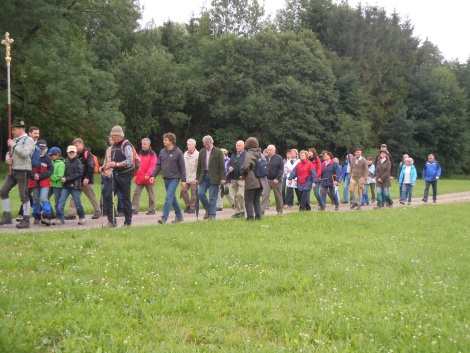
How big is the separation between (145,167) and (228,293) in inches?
382

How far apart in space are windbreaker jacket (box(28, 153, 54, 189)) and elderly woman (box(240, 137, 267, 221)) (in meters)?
4.57

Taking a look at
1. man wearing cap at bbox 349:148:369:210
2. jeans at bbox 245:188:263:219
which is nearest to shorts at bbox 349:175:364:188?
man wearing cap at bbox 349:148:369:210

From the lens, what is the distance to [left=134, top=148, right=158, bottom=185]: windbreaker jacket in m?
15.1

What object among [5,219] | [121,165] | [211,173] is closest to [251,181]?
[211,173]

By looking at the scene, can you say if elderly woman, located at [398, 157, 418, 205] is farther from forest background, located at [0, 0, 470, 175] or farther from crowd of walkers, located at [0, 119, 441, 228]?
→ forest background, located at [0, 0, 470, 175]

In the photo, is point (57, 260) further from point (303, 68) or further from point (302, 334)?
point (303, 68)

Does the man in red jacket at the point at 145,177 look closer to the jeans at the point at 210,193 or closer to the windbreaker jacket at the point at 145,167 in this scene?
the windbreaker jacket at the point at 145,167

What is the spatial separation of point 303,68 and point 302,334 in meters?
47.5

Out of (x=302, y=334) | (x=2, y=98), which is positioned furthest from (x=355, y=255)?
(x=2, y=98)

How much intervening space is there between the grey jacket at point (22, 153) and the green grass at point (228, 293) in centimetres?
234

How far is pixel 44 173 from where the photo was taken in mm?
11664

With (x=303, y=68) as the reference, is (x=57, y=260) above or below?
below

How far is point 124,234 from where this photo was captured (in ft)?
31.0

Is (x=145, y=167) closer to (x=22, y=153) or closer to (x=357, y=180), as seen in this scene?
(x=22, y=153)
